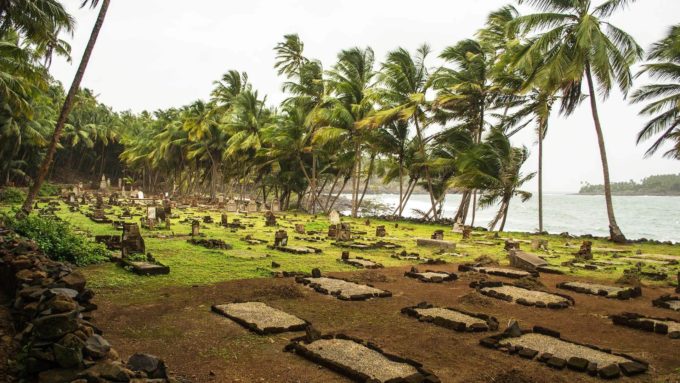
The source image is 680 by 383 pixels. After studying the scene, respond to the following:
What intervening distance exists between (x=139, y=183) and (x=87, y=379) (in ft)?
227

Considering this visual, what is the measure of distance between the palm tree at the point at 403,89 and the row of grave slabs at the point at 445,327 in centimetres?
1814

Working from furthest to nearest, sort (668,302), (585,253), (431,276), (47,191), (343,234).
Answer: (47,191), (343,234), (585,253), (431,276), (668,302)

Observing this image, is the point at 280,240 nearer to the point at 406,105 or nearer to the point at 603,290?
the point at 603,290

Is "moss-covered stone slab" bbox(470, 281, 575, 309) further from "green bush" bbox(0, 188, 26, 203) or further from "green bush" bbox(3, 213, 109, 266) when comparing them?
"green bush" bbox(0, 188, 26, 203)

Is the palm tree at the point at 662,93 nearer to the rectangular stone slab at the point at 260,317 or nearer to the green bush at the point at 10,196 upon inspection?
the rectangular stone slab at the point at 260,317

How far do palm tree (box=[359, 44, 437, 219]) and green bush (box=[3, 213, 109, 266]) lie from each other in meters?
17.6

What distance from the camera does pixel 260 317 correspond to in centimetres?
Answer: 620

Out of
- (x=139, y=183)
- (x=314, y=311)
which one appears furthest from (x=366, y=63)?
(x=139, y=183)

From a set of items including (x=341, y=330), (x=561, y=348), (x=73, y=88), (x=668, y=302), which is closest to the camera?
(x=561, y=348)

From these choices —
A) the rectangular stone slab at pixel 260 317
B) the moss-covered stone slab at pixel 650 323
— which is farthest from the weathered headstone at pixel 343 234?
the moss-covered stone slab at pixel 650 323

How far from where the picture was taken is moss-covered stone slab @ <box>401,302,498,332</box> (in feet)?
20.1

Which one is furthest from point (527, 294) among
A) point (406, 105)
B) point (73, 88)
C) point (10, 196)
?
point (10, 196)

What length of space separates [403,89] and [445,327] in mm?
21688

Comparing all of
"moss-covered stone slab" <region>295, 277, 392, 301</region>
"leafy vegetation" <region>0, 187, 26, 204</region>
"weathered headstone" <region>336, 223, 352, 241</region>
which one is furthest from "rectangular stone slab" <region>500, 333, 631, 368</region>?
"leafy vegetation" <region>0, 187, 26, 204</region>
